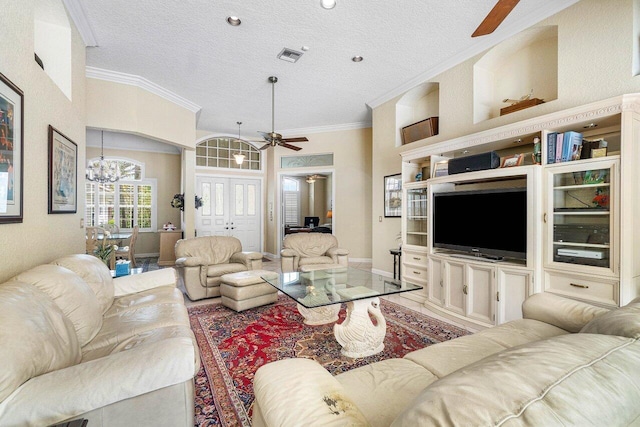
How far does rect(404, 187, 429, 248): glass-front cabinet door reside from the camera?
4.08 m

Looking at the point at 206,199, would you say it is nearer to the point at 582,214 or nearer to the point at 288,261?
the point at 288,261

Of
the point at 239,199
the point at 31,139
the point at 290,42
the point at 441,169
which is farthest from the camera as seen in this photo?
the point at 239,199

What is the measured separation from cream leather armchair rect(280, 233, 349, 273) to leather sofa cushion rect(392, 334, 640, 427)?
3.97m

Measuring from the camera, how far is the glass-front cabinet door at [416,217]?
4.08 m

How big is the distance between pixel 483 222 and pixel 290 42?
10.2ft

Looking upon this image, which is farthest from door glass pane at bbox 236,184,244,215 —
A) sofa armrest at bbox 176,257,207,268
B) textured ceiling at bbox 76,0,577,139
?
sofa armrest at bbox 176,257,207,268

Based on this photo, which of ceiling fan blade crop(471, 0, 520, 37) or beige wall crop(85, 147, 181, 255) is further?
beige wall crop(85, 147, 181, 255)

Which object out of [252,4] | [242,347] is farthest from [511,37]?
[242,347]

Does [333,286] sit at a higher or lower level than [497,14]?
lower

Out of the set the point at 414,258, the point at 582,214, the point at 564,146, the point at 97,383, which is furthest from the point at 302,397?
the point at 414,258

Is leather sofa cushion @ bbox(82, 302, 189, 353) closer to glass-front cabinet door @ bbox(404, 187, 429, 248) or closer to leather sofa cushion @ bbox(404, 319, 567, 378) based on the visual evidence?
leather sofa cushion @ bbox(404, 319, 567, 378)

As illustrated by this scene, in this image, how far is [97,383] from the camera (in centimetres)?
110

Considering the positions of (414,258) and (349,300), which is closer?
(349,300)

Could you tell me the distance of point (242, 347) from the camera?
8.48ft
